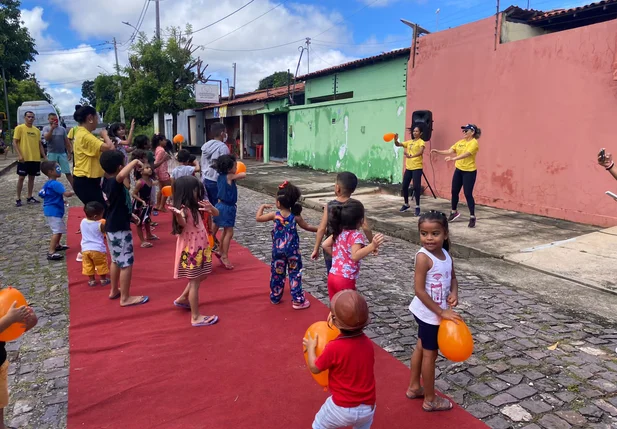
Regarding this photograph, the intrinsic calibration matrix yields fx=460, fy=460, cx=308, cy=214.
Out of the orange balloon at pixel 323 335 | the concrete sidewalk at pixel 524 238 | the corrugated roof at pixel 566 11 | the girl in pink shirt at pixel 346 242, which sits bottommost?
the concrete sidewalk at pixel 524 238

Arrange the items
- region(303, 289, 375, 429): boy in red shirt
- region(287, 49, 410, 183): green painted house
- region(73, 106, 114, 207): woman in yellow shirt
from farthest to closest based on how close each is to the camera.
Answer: region(287, 49, 410, 183): green painted house, region(73, 106, 114, 207): woman in yellow shirt, region(303, 289, 375, 429): boy in red shirt

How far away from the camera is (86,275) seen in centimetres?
514

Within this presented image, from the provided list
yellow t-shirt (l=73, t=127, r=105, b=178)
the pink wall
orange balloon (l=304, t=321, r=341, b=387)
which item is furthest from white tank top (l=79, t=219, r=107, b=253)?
the pink wall

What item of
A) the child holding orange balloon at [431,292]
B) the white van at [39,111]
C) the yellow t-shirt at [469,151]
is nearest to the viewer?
the child holding orange balloon at [431,292]

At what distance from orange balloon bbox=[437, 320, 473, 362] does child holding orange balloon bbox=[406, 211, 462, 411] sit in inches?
1.9

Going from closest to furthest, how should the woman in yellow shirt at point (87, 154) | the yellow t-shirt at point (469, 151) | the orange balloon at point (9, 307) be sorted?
the orange balloon at point (9, 307)
the woman in yellow shirt at point (87, 154)
the yellow t-shirt at point (469, 151)

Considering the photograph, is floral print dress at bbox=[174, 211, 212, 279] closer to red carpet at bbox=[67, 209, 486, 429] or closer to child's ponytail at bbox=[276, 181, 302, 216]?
red carpet at bbox=[67, 209, 486, 429]

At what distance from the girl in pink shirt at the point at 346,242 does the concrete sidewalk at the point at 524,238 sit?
3.29 meters

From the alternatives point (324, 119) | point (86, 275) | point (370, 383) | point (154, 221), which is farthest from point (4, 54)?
point (370, 383)

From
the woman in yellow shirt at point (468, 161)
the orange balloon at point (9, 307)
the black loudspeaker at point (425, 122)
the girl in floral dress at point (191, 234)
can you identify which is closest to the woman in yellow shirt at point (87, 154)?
the girl in floral dress at point (191, 234)

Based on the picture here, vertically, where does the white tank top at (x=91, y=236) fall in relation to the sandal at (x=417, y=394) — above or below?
above

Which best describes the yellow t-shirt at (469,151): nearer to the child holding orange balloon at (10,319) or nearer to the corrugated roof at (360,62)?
the corrugated roof at (360,62)

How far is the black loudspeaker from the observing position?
1043 cm

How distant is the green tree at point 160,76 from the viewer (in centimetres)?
2381
